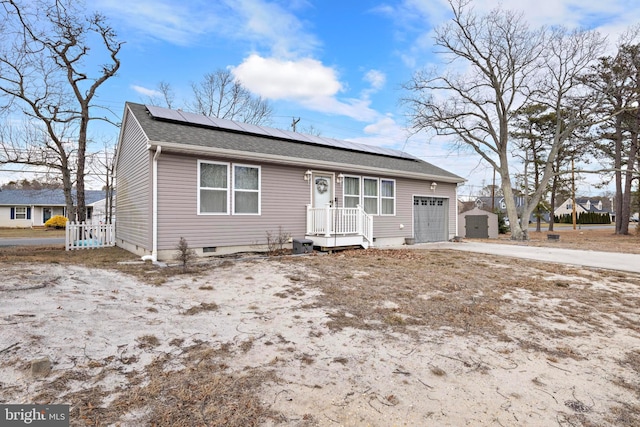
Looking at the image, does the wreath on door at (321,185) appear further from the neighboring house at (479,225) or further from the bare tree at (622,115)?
the bare tree at (622,115)

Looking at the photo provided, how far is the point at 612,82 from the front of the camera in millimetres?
15734

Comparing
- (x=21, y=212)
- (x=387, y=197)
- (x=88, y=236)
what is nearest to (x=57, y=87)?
(x=88, y=236)

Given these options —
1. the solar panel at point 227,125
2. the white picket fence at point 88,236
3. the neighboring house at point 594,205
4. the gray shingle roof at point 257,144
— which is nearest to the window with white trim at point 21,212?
the white picket fence at point 88,236

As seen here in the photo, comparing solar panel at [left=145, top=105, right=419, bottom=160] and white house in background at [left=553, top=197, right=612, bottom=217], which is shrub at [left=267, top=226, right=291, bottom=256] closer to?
solar panel at [left=145, top=105, right=419, bottom=160]

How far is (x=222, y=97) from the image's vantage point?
23.3 metres

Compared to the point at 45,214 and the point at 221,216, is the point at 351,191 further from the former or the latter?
the point at 45,214

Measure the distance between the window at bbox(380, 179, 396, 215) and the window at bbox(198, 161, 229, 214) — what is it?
5867 mm

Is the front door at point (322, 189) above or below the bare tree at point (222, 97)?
below

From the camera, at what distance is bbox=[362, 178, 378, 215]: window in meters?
11.6

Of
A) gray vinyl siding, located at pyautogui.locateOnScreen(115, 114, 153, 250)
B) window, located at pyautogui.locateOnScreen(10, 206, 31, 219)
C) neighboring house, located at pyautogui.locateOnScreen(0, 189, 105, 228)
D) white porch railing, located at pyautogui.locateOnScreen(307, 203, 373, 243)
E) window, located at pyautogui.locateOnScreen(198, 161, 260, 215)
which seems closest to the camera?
gray vinyl siding, located at pyautogui.locateOnScreen(115, 114, 153, 250)

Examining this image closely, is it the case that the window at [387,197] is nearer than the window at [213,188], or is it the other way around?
the window at [213,188]

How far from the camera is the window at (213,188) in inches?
325

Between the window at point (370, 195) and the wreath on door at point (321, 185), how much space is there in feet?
5.23

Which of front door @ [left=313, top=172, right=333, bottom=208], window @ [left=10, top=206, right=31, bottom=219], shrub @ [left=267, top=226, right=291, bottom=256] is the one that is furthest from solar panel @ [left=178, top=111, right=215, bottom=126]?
window @ [left=10, top=206, right=31, bottom=219]
